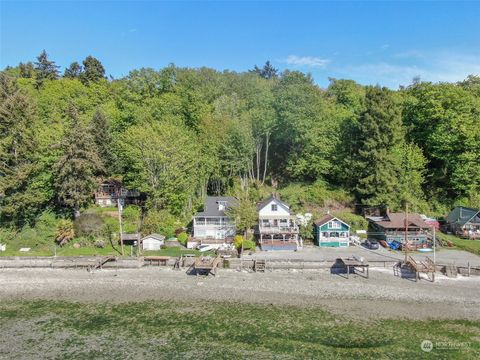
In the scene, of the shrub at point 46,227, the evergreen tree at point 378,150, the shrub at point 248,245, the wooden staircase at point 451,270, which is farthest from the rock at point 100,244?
the wooden staircase at point 451,270

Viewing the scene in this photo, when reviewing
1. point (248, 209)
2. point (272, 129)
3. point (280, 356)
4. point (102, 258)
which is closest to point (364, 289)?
point (280, 356)

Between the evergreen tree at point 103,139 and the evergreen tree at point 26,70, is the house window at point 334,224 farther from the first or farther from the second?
the evergreen tree at point 26,70

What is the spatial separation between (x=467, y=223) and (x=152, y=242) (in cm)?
4296

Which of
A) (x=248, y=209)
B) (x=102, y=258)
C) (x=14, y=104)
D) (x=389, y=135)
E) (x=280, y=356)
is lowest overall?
(x=280, y=356)

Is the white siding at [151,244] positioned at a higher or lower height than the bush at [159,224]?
lower

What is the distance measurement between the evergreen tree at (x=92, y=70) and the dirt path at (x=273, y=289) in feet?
233

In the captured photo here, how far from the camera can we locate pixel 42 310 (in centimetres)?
2886

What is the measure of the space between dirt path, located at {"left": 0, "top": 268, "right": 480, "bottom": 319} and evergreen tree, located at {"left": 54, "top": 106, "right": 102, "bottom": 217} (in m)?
11.9

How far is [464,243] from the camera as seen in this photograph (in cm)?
4547

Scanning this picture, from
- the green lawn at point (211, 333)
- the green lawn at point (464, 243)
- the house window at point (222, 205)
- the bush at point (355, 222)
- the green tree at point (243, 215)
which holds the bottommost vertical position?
the green lawn at point (211, 333)

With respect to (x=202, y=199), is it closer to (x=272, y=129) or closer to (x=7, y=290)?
(x=272, y=129)

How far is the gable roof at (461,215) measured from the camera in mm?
48056

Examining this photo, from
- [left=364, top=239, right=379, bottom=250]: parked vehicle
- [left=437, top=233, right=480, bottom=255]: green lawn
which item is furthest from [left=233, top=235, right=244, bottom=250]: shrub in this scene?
[left=437, top=233, right=480, bottom=255]: green lawn

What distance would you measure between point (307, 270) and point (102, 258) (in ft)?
75.7
